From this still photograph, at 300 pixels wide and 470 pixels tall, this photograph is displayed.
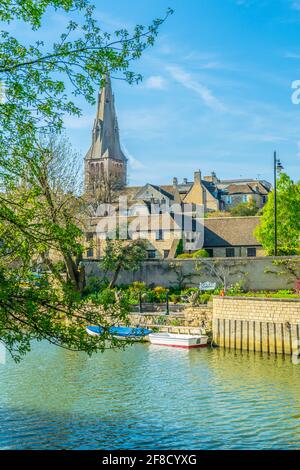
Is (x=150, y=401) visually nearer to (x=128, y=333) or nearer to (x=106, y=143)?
(x=128, y=333)

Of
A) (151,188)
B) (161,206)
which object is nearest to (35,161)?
(161,206)

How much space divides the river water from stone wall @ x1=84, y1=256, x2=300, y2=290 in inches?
535

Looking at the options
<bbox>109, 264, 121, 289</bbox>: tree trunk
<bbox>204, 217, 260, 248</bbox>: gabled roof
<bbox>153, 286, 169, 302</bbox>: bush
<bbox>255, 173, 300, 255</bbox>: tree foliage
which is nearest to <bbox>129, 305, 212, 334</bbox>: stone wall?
<bbox>153, 286, 169, 302</bbox>: bush

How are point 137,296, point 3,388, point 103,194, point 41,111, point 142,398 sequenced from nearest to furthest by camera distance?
1. point 41,111
2. point 142,398
3. point 3,388
4. point 137,296
5. point 103,194

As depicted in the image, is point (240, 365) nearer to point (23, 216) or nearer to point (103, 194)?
point (23, 216)

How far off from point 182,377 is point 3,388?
6.94 metres

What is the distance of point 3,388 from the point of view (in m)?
22.5

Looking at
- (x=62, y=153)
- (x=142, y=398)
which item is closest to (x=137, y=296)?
(x=62, y=153)

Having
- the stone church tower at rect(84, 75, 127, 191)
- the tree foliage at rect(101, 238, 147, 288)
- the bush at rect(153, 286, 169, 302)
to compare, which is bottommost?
the bush at rect(153, 286, 169, 302)

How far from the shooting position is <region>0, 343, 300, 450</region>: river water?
16344mm

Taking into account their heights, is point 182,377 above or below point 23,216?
below

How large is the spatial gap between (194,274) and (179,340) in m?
13.4

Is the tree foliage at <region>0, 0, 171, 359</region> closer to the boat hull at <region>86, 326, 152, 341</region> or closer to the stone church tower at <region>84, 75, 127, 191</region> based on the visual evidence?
the boat hull at <region>86, 326, 152, 341</region>

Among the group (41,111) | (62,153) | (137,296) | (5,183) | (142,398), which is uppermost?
(62,153)
